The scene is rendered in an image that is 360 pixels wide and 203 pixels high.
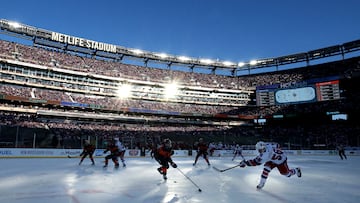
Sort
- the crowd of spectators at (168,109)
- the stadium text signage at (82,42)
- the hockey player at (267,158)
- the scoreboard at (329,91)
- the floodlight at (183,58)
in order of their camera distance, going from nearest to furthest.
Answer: the hockey player at (267,158), the crowd of spectators at (168,109), the scoreboard at (329,91), the stadium text signage at (82,42), the floodlight at (183,58)

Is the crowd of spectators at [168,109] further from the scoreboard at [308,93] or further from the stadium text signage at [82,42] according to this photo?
the stadium text signage at [82,42]

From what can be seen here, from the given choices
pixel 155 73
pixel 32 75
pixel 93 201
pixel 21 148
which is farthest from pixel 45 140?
pixel 155 73

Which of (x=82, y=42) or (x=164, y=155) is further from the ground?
(x=82, y=42)

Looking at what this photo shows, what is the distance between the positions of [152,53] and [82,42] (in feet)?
54.6

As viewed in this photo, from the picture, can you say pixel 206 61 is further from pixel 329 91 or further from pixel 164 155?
pixel 164 155

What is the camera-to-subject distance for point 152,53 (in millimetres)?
63656

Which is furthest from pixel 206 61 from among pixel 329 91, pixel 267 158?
pixel 267 158

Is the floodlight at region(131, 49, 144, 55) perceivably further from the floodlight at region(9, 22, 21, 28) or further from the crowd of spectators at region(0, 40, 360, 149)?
the floodlight at region(9, 22, 21, 28)

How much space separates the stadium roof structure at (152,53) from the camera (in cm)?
5060

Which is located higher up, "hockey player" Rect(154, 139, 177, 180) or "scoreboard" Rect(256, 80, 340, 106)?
"scoreboard" Rect(256, 80, 340, 106)

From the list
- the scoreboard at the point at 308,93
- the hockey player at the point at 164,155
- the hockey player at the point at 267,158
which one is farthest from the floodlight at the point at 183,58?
the hockey player at the point at 267,158

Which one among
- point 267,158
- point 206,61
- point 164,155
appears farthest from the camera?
point 206,61

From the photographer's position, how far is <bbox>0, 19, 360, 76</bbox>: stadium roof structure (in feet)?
166

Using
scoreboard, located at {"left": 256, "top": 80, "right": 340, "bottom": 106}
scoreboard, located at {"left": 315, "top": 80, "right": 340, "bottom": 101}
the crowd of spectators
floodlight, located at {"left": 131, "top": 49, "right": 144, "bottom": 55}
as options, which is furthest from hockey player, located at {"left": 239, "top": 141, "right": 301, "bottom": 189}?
floodlight, located at {"left": 131, "top": 49, "right": 144, "bottom": 55}
